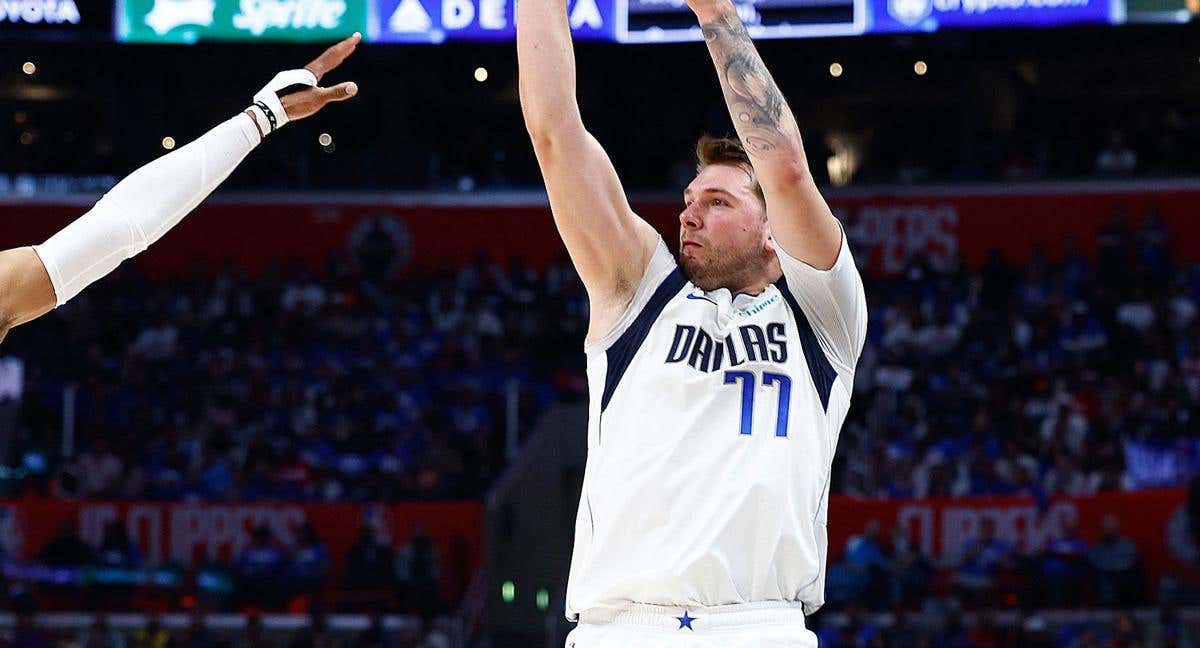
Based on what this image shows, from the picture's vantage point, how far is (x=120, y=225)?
4.04 meters

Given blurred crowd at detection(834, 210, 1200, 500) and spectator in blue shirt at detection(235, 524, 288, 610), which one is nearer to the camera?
spectator in blue shirt at detection(235, 524, 288, 610)

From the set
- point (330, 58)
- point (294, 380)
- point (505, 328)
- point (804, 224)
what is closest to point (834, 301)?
point (804, 224)

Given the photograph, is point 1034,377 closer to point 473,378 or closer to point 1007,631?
point 1007,631

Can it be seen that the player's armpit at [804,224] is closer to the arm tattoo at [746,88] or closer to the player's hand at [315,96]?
the arm tattoo at [746,88]

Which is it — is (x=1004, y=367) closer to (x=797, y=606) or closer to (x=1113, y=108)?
(x=1113, y=108)

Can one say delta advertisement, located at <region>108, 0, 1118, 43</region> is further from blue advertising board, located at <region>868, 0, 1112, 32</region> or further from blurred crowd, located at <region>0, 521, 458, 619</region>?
blurred crowd, located at <region>0, 521, 458, 619</region>

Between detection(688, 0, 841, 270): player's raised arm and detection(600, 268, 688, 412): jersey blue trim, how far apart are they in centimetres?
36

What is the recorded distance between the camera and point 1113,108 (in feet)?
86.4

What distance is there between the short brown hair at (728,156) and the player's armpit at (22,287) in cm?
172

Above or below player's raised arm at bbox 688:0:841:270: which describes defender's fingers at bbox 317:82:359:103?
above

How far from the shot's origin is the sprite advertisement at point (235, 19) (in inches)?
760

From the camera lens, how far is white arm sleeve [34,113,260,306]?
3.95 m

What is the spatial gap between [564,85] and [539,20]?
0.19 meters

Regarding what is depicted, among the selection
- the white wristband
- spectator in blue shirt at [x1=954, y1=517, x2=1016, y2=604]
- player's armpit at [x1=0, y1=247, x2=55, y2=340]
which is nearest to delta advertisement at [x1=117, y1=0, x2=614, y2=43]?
spectator in blue shirt at [x1=954, y1=517, x2=1016, y2=604]
